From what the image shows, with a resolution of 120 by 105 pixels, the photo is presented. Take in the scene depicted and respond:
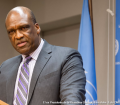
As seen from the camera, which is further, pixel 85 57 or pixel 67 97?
pixel 85 57

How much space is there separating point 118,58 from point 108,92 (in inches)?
25.9

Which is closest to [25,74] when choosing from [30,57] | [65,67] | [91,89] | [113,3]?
[30,57]

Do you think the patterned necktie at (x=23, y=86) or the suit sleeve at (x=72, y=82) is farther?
the patterned necktie at (x=23, y=86)

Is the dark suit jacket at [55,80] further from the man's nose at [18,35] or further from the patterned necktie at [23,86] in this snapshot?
the man's nose at [18,35]

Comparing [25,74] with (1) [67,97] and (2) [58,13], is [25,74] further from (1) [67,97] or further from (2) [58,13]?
(2) [58,13]

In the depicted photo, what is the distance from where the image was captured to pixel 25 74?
1.29 m

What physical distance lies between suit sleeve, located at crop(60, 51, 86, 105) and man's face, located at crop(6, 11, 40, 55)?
0.29 m

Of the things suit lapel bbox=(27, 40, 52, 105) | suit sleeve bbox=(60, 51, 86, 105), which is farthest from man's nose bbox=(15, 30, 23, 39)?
suit sleeve bbox=(60, 51, 86, 105)

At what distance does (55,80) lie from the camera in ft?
3.98

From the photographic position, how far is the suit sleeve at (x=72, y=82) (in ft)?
3.49

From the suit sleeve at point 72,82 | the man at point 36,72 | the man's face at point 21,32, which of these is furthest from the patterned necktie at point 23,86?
the suit sleeve at point 72,82

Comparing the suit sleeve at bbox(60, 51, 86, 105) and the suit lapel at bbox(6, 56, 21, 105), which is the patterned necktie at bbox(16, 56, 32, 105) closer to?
the suit lapel at bbox(6, 56, 21, 105)

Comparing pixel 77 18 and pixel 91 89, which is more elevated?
pixel 77 18

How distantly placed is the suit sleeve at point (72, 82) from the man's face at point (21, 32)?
287mm
